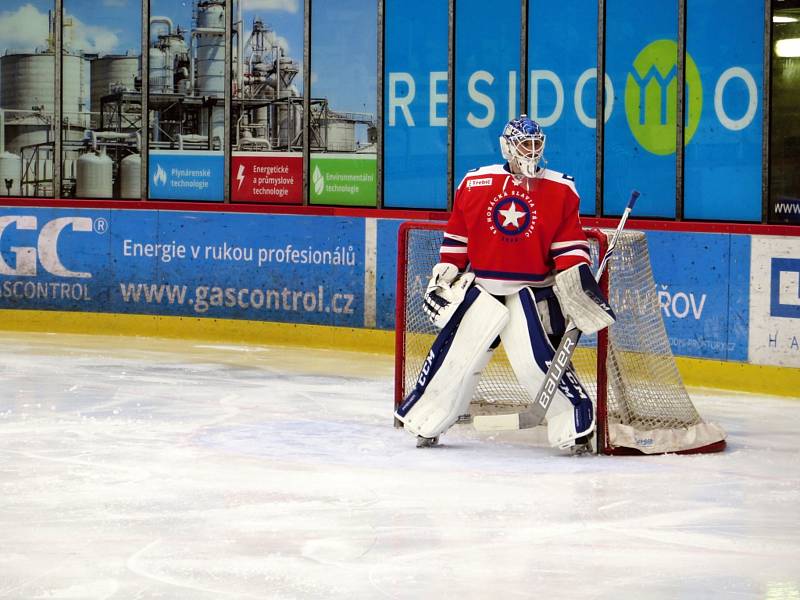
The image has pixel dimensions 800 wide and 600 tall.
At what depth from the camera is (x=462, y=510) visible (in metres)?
6.53

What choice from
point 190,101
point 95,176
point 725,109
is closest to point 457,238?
point 725,109

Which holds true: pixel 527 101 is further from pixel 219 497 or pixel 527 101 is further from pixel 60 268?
pixel 219 497

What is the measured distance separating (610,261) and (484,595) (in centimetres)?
343

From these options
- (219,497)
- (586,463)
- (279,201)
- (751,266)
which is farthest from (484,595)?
(279,201)

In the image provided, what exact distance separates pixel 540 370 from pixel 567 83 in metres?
4.25

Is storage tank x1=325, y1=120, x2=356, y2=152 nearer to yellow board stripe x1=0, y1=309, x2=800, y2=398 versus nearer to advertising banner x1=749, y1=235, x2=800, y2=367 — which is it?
yellow board stripe x1=0, y1=309, x2=800, y2=398

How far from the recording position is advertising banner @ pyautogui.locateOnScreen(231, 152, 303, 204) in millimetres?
12797

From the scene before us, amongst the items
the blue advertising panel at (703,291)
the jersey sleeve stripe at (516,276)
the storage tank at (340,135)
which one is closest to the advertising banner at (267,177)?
the storage tank at (340,135)

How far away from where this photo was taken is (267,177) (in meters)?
12.9

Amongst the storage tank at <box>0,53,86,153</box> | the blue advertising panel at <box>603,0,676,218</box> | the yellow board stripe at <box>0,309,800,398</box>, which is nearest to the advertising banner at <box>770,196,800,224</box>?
the blue advertising panel at <box>603,0,676,218</box>

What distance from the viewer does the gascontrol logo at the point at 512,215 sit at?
7.69m

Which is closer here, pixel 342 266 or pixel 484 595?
pixel 484 595

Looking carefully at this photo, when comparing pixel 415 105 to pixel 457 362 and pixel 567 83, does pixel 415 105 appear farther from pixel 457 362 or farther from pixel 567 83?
pixel 457 362

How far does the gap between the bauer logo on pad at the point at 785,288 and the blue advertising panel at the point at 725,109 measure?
602mm
